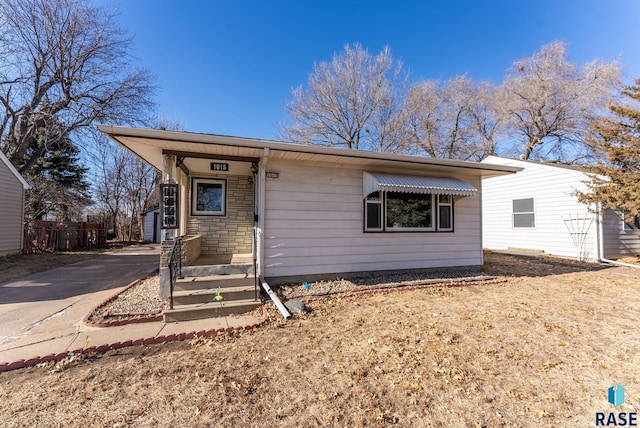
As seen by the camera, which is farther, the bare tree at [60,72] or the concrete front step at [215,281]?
the bare tree at [60,72]

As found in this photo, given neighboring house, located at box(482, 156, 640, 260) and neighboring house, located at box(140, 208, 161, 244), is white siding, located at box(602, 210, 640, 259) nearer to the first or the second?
neighboring house, located at box(482, 156, 640, 260)

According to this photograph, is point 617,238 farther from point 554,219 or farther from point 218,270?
→ point 218,270

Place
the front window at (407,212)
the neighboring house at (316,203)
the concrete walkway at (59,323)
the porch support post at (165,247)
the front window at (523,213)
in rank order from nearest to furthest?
the concrete walkway at (59,323) → the porch support post at (165,247) → the neighboring house at (316,203) → the front window at (407,212) → the front window at (523,213)

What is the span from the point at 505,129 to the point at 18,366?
24.8m

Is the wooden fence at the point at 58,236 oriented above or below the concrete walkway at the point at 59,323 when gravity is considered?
above

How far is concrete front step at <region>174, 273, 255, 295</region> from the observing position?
16.4 feet

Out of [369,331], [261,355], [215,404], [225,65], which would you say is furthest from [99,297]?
[225,65]

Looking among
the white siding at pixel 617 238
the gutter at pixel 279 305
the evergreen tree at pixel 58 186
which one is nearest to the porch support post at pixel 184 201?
the gutter at pixel 279 305

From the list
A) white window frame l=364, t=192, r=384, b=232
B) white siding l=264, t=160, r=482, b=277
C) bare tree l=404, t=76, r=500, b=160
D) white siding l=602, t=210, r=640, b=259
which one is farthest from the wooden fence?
white siding l=602, t=210, r=640, b=259

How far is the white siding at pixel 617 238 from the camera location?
9.93 m

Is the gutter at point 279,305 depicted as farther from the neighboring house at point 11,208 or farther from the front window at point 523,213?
the neighboring house at point 11,208

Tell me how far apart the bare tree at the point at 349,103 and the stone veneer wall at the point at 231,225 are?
11.6 metres

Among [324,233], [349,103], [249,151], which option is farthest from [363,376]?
[349,103]

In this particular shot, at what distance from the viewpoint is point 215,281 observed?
5082mm
